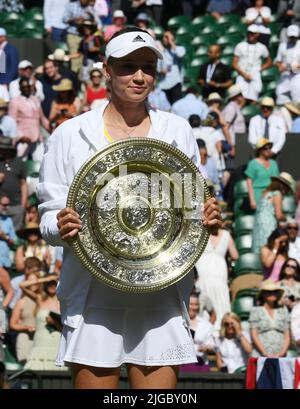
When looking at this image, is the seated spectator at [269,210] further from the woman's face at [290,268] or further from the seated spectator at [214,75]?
the seated spectator at [214,75]

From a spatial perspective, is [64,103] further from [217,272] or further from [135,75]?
[135,75]

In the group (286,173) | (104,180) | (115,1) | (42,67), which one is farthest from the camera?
(115,1)

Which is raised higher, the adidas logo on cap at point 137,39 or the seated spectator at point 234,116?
the seated spectator at point 234,116

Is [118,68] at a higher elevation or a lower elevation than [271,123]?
lower

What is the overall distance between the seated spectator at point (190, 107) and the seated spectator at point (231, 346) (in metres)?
4.78

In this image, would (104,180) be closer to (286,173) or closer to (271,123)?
(286,173)

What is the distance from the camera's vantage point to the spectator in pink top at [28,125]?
16.1m

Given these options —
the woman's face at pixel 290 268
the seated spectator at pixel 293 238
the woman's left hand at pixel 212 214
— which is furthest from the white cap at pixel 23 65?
the woman's left hand at pixel 212 214

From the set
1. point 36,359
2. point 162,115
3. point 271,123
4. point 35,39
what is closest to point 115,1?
point 35,39

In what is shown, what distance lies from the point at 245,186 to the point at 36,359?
4268 millimetres

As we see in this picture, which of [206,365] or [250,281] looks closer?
[206,365]

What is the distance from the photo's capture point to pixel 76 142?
545 centimetres

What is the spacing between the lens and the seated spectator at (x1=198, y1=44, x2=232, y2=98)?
18453 millimetres

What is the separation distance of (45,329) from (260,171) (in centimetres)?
403
